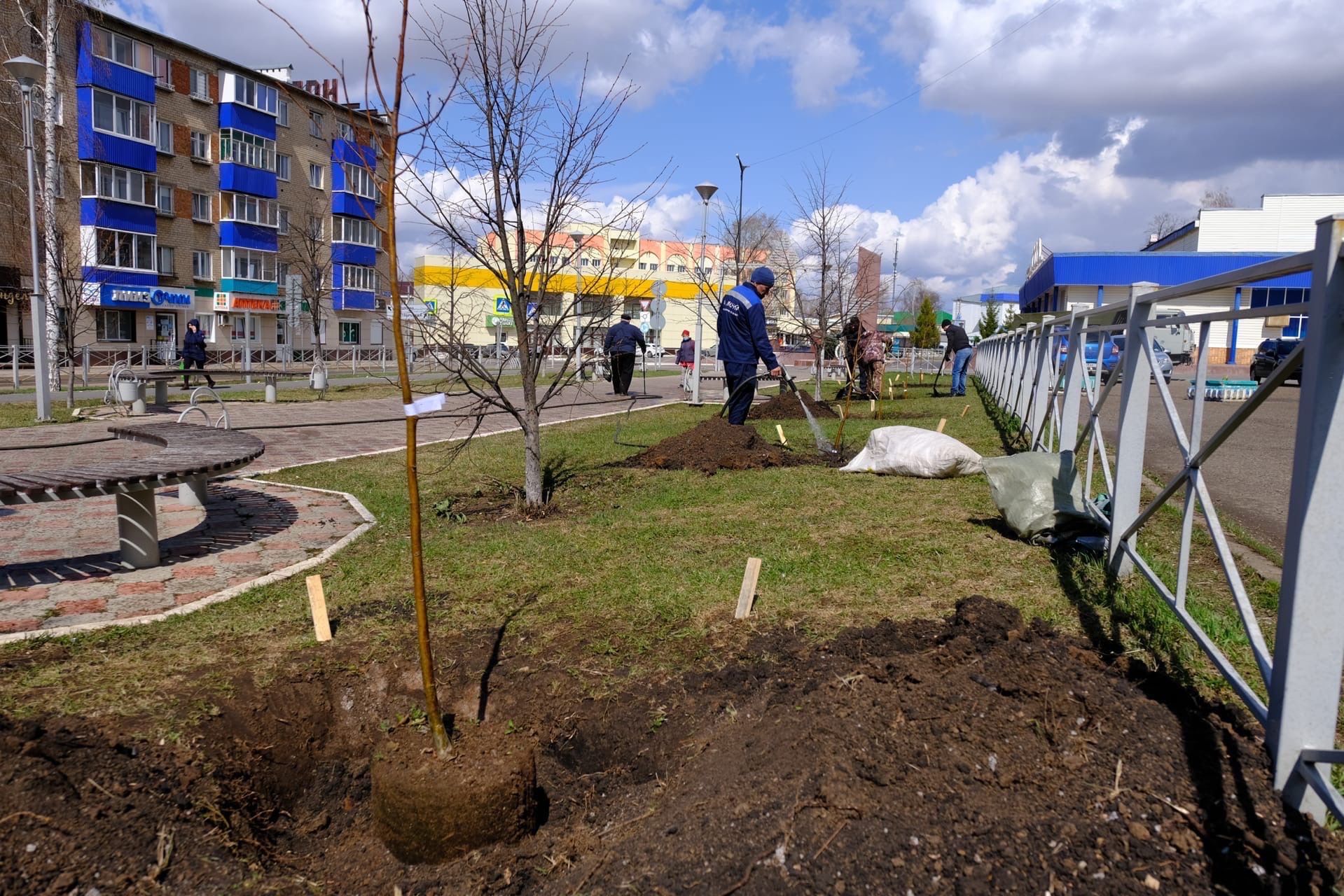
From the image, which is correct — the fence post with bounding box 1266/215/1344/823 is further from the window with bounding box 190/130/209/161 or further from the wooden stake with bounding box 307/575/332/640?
the window with bounding box 190/130/209/161

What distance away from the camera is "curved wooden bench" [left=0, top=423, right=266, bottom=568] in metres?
4.82

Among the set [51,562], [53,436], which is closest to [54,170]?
[53,436]

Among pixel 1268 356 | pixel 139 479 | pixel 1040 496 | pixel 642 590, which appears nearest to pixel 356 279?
pixel 1268 356

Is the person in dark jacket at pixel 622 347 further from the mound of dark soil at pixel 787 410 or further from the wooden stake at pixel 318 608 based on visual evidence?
→ the wooden stake at pixel 318 608

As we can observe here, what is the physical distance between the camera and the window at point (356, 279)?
166ft

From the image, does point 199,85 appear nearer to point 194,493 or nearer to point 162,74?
point 162,74

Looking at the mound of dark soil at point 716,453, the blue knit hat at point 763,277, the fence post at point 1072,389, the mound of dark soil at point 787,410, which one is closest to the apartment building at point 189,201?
the mound of dark soil at point 787,410

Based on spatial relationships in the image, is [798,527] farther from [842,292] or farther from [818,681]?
[842,292]

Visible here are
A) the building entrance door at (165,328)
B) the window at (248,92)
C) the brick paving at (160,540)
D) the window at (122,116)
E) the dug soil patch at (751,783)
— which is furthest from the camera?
the window at (248,92)

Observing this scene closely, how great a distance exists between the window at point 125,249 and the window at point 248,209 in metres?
4.94

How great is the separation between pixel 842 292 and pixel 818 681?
53.4 ft

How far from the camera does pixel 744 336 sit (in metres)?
10.6

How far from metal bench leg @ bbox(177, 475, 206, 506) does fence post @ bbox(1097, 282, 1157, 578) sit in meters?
6.31

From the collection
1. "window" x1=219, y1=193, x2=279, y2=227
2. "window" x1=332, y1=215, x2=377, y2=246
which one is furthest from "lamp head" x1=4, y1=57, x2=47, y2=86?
"window" x1=332, y1=215, x2=377, y2=246
